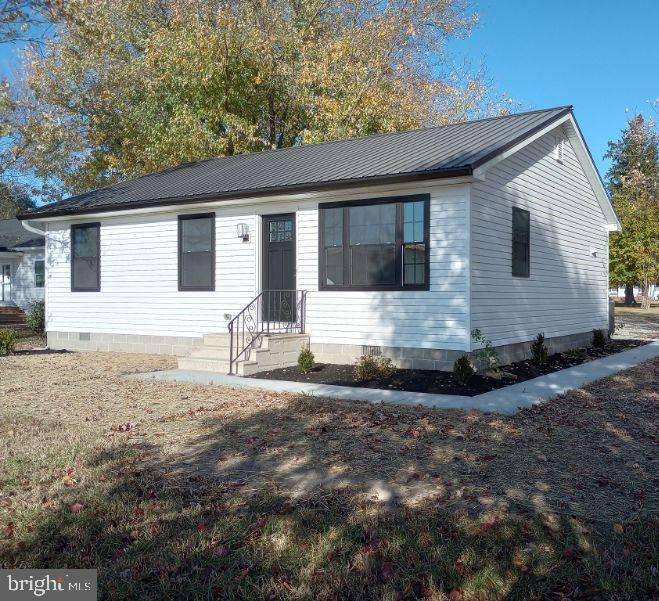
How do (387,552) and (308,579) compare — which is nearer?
(308,579)

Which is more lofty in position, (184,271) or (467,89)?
(467,89)

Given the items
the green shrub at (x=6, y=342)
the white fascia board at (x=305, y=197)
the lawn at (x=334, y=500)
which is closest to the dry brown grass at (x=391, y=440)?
the lawn at (x=334, y=500)

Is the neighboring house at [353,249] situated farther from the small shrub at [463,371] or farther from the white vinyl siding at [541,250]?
the small shrub at [463,371]

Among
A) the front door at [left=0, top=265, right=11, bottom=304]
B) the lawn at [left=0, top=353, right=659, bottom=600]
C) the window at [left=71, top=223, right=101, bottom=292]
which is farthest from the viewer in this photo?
the front door at [left=0, top=265, right=11, bottom=304]

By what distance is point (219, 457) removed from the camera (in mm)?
5656

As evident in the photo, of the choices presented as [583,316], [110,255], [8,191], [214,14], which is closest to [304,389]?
[110,255]

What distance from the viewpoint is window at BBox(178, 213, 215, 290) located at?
13.3 m

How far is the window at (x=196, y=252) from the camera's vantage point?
13.3 meters

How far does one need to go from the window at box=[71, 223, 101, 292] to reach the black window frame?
234 inches

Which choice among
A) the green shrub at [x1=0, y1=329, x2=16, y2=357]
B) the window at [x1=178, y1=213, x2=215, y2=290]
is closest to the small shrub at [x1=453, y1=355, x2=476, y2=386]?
the window at [x1=178, y1=213, x2=215, y2=290]

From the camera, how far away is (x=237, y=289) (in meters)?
12.9

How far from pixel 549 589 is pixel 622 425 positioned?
13.6 ft

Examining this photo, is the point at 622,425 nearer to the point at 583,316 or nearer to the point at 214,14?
the point at 583,316

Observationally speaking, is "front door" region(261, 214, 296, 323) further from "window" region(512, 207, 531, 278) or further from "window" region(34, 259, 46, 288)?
"window" region(34, 259, 46, 288)
